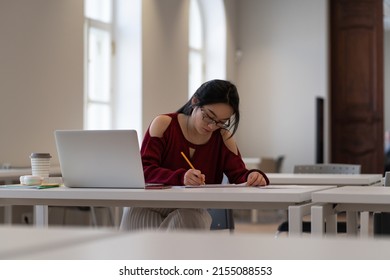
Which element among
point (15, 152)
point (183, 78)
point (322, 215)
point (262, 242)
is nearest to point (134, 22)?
point (183, 78)

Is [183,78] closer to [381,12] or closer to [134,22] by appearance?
[134,22]

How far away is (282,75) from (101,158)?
23.3 ft

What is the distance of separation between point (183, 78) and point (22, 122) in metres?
2.98

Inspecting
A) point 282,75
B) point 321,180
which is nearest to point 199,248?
point 321,180

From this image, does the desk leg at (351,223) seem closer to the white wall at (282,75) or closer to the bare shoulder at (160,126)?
the bare shoulder at (160,126)

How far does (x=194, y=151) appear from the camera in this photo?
3.11 meters

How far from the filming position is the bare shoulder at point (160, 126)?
9.99 ft

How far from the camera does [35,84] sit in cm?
568

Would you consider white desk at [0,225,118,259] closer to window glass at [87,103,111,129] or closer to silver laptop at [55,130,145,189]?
silver laptop at [55,130,145,189]

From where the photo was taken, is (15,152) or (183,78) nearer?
(15,152)

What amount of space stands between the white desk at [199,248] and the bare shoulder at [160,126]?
2.18 meters

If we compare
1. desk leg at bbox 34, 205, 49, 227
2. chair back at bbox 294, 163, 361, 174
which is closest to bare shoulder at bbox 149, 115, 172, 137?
desk leg at bbox 34, 205, 49, 227

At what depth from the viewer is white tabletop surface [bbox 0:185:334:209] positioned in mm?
2402

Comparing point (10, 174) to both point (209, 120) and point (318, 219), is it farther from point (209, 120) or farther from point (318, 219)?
point (318, 219)
